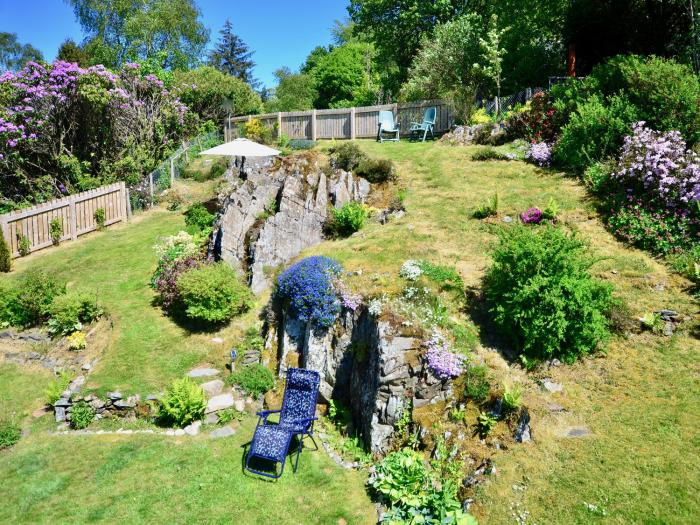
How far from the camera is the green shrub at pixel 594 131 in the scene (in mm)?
12953

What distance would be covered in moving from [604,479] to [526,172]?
10359 millimetres

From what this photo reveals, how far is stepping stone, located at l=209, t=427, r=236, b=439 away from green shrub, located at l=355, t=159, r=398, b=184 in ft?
28.9

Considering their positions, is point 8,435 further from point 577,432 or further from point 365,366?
point 577,432

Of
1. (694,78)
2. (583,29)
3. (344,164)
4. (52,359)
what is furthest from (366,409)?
(583,29)

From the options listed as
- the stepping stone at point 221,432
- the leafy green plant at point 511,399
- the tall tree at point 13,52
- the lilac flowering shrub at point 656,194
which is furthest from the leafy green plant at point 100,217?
the tall tree at point 13,52

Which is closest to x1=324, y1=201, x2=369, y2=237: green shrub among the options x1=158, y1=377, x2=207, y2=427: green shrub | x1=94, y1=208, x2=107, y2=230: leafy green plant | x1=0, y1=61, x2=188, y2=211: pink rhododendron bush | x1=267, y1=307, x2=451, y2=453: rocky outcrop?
x1=267, y1=307, x2=451, y2=453: rocky outcrop

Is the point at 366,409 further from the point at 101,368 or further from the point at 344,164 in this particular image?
the point at 344,164

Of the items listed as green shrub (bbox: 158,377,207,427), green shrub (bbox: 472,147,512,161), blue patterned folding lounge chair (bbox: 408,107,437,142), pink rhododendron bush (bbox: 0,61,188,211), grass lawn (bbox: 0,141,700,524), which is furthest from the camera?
blue patterned folding lounge chair (bbox: 408,107,437,142)

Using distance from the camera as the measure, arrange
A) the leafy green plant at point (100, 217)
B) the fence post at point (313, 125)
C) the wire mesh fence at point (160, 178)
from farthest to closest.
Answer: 1. the fence post at point (313, 125)
2. the wire mesh fence at point (160, 178)
3. the leafy green plant at point (100, 217)

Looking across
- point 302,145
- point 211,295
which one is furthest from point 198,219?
point 302,145

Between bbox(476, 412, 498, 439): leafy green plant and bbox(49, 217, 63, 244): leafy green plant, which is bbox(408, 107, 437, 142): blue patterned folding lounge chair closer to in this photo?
bbox(49, 217, 63, 244): leafy green plant

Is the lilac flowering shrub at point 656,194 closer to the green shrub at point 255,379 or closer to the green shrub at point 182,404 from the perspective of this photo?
the green shrub at point 255,379

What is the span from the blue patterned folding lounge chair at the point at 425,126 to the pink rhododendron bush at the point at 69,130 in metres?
11.5

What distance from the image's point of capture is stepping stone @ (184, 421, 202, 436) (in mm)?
8398
